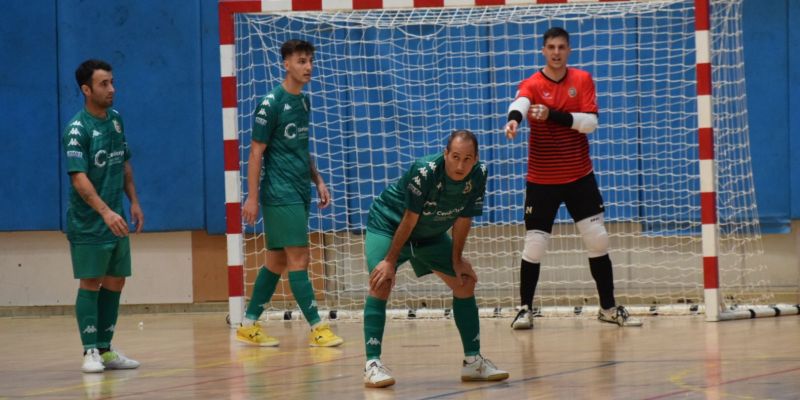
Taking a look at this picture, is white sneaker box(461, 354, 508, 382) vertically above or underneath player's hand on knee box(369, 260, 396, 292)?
underneath

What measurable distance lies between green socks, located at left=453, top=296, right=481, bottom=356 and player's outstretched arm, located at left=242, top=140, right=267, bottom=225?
6.24 ft

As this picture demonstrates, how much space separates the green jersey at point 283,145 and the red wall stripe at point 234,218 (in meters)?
1.30

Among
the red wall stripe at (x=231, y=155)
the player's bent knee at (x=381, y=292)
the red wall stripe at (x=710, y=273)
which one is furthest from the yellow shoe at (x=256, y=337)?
the red wall stripe at (x=710, y=273)

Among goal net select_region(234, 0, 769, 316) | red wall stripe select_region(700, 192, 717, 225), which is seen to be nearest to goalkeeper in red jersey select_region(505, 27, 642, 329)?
red wall stripe select_region(700, 192, 717, 225)

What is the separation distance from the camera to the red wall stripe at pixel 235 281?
27.5 ft

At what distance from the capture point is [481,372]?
5.39 metres

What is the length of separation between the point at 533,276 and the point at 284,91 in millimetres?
2078

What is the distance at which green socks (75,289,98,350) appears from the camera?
620 cm

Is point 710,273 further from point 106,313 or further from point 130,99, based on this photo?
point 130,99

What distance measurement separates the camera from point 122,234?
6043 millimetres

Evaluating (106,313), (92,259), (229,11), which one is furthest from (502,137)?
(92,259)

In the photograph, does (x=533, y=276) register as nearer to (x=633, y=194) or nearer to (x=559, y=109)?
(x=559, y=109)

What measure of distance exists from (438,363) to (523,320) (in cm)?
173

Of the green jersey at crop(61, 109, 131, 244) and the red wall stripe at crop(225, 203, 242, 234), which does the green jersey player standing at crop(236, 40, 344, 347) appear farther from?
the red wall stripe at crop(225, 203, 242, 234)
